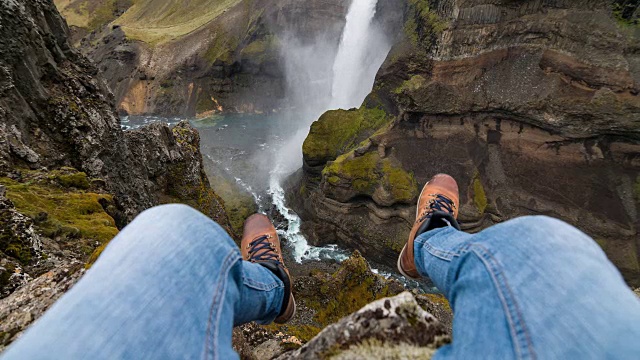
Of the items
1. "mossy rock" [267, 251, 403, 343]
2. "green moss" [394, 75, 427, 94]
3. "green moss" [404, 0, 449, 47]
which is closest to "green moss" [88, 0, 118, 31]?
"green moss" [404, 0, 449, 47]

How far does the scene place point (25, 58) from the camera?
989 cm

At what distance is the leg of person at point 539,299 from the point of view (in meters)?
1.39

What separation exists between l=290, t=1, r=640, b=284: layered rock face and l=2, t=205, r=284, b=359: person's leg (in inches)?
913

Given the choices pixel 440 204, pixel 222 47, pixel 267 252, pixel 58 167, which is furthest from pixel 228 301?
pixel 222 47

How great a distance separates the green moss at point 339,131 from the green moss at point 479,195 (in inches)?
382

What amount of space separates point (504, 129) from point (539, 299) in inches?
1048

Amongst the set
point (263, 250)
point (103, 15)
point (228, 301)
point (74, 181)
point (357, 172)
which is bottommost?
point (357, 172)

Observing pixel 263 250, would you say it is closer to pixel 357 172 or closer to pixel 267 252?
pixel 267 252

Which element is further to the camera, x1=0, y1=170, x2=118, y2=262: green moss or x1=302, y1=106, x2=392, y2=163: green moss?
x1=302, y1=106, x2=392, y2=163: green moss

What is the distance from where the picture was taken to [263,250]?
4145mm

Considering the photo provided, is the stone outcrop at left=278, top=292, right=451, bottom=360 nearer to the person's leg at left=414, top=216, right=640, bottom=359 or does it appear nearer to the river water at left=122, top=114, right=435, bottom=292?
the person's leg at left=414, top=216, right=640, bottom=359

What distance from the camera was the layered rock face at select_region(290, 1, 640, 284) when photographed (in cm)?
2017

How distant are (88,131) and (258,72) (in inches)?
2210

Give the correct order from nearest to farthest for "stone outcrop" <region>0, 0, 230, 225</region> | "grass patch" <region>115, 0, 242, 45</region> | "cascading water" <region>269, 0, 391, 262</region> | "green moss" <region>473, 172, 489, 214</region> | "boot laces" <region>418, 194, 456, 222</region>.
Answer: "boot laces" <region>418, 194, 456, 222</region> < "stone outcrop" <region>0, 0, 230, 225</region> < "green moss" <region>473, 172, 489, 214</region> < "cascading water" <region>269, 0, 391, 262</region> < "grass patch" <region>115, 0, 242, 45</region>
